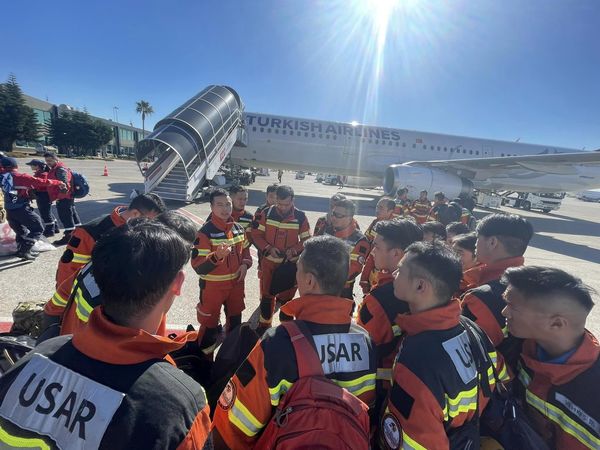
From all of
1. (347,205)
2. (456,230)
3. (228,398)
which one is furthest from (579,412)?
(456,230)

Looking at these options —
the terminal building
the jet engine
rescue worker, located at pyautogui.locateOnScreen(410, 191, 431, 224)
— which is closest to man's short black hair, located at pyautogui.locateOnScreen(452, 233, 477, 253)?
rescue worker, located at pyautogui.locateOnScreen(410, 191, 431, 224)

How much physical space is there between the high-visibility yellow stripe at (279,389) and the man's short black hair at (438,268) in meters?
0.94

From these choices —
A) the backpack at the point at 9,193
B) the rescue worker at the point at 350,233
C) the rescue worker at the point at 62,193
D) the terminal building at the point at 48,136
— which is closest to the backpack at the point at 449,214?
the rescue worker at the point at 350,233

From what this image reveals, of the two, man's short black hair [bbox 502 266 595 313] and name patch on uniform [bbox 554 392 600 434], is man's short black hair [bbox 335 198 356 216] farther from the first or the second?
name patch on uniform [bbox 554 392 600 434]

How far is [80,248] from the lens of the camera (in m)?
2.54

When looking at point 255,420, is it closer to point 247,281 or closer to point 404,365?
point 404,365

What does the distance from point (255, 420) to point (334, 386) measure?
1.46 ft

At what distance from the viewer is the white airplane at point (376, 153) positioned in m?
17.2

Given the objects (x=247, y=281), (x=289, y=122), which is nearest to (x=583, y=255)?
(x=247, y=281)

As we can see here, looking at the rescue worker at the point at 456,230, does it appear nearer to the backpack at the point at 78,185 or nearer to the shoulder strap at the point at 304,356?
the shoulder strap at the point at 304,356

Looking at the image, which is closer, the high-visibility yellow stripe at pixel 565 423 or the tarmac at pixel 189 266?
the high-visibility yellow stripe at pixel 565 423

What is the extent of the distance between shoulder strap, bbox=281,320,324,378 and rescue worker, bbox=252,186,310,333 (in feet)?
8.70

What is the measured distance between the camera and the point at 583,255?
31.8ft

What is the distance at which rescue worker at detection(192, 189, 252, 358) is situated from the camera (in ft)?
11.0
